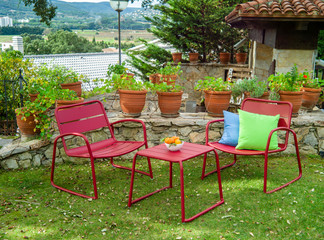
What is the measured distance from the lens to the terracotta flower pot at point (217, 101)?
4250mm

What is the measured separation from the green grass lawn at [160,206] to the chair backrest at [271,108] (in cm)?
60

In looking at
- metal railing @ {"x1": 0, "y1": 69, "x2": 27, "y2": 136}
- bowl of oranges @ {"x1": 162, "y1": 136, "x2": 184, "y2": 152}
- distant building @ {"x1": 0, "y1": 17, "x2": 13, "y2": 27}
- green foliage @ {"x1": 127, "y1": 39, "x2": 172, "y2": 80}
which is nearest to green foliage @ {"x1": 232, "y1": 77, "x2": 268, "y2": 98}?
bowl of oranges @ {"x1": 162, "y1": 136, "x2": 184, "y2": 152}

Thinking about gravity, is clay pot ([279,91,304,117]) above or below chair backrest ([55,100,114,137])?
above

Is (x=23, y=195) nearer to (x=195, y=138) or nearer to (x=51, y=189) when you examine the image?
(x=51, y=189)

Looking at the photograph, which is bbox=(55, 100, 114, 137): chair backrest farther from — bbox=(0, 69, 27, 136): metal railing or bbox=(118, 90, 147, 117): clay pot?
bbox=(0, 69, 27, 136): metal railing

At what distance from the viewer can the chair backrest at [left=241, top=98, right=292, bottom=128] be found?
375 cm

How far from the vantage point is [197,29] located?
33.6 feet

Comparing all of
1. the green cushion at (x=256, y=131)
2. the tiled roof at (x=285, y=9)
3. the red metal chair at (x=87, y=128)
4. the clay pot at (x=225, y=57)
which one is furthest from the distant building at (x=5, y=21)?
the green cushion at (x=256, y=131)

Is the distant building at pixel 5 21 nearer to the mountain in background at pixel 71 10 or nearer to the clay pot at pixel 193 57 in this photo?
the mountain in background at pixel 71 10

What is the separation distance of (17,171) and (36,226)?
4.33 feet

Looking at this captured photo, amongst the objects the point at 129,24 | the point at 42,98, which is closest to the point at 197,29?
the point at 42,98

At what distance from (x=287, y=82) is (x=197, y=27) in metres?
6.29

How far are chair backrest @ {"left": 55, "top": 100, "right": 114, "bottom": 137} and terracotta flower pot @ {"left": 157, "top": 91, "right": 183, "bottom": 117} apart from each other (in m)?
0.74

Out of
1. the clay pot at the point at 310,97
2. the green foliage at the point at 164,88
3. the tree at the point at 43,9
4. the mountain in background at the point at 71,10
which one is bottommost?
the clay pot at the point at 310,97
